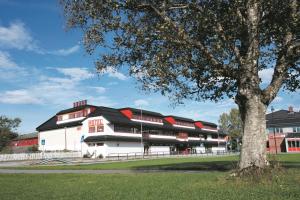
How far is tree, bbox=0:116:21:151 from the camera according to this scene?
8584 cm

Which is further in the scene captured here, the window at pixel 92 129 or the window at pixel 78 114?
the window at pixel 78 114

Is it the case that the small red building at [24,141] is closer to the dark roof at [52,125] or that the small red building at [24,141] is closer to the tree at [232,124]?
the dark roof at [52,125]

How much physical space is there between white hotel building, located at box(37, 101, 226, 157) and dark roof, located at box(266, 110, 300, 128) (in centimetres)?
2115

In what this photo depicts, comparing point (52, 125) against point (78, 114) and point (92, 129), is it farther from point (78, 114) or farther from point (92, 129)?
point (92, 129)

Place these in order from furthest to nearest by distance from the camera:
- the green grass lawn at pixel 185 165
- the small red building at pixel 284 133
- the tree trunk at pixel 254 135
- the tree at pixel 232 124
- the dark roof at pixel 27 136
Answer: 1. the tree at pixel 232 124
2. the dark roof at pixel 27 136
3. the small red building at pixel 284 133
4. the green grass lawn at pixel 185 165
5. the tree trunk at pixel 254 135

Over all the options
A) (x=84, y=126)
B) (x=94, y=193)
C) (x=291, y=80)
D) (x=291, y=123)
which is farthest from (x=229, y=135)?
(x=94, y=193)

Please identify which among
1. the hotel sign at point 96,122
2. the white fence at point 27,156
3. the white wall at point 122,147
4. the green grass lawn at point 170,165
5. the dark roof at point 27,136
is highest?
the hotel sign at point 96,122

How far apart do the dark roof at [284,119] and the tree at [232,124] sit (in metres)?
17.4

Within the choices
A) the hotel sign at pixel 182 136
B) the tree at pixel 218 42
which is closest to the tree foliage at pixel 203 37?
the tree at pixel 218 42

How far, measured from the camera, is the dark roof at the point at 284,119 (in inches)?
3659

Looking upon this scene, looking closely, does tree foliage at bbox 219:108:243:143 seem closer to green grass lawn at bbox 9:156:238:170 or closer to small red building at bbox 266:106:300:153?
small red building at bbox 266:106:300:153

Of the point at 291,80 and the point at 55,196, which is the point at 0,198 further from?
the point at 291,80

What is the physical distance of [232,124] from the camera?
123m

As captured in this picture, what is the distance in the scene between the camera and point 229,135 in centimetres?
12112
